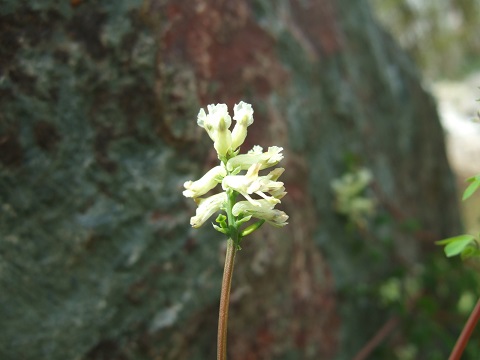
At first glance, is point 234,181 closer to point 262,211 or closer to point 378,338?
point 262,211

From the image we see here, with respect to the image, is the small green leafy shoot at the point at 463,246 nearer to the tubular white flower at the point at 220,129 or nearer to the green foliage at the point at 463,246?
the green foliage at the point at 463,246

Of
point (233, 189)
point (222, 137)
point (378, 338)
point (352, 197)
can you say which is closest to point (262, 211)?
point (233, 189)

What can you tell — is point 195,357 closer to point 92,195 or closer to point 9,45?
point 92,195

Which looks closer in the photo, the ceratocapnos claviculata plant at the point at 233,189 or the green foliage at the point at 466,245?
the ceratocapnos claviculata plant at the point at 233,189

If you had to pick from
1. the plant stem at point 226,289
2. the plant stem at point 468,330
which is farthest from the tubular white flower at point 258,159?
the plant stem at point 468,330

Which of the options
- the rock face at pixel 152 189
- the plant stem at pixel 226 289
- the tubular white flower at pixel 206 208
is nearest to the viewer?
the plant stem at pixel 226 289

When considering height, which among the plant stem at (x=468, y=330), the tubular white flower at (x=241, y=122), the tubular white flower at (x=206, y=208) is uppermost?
the tubular white flower at (x=241, y=122)
